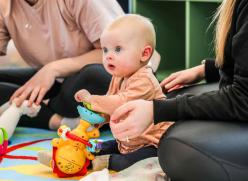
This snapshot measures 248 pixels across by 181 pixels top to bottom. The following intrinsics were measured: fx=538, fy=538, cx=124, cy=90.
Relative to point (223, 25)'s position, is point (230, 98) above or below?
below

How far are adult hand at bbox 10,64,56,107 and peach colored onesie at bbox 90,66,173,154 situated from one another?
0.49m

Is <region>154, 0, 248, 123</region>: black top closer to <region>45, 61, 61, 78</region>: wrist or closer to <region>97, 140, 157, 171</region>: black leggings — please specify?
<region>97, 140, 157, 171</region>: black leggings

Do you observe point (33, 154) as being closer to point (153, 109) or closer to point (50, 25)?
point (50, 25)

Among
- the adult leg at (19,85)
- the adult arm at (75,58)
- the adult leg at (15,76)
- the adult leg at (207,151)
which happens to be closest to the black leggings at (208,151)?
the adult leg at (207,151)

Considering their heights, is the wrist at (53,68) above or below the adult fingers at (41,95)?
above

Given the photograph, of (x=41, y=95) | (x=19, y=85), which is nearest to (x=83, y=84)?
(x=41, y=95)

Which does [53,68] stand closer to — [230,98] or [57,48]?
[57,48]

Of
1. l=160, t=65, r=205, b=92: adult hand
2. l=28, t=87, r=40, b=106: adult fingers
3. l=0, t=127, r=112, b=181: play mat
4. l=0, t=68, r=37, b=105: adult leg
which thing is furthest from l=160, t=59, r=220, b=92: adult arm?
l=0, t=68, r=37, b=105: adult leg

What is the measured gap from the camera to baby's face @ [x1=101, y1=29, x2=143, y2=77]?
134 centimetres

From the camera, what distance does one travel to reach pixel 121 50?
135 cm

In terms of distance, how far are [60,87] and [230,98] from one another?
94 centimetres

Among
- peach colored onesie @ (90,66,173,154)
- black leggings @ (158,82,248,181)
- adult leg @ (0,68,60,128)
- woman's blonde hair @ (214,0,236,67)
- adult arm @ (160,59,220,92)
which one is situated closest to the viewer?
black leggings @ (158,82,248,181)

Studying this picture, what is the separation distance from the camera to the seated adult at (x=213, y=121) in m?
1.01

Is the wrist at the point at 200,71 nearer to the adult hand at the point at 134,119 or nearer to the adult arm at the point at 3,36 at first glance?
the adult hand at the point at 134,119
